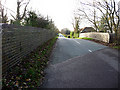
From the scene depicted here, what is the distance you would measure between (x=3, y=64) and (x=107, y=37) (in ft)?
56.0

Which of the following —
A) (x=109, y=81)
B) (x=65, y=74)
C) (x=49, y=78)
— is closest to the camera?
(x=109, y=81)

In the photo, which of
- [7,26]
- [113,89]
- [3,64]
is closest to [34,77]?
[3,64]

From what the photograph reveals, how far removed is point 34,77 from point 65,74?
134cm

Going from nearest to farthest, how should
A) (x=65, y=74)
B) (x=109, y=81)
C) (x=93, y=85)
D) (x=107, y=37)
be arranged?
(x=93, y=85) < (x=109, y=81) < (x=65, y=74) < (x=107, y=37)

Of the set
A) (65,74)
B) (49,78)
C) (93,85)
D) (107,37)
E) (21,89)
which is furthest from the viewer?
(107,37)

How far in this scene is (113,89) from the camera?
3648 mm

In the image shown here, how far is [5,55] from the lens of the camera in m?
3.84

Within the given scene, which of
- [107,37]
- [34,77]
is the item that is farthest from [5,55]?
[107,37]

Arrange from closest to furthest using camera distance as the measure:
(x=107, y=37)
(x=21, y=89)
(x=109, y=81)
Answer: (x=21, y=89) < (x=109, y=81) < (x=107, y=37)

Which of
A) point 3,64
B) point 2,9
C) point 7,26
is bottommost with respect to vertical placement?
point 3,64

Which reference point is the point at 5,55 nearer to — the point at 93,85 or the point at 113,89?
the point at 93,85

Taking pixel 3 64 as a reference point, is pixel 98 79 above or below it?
below

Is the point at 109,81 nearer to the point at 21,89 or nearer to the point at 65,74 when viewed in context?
the point at 65,74

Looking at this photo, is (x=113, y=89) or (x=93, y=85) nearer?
(x=113, y=89)
